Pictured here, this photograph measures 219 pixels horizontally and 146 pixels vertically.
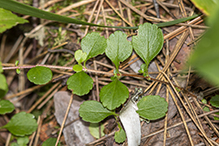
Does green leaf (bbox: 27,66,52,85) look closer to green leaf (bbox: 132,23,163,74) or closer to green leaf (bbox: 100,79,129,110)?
green leaf (bbox: 100,79,129,110)

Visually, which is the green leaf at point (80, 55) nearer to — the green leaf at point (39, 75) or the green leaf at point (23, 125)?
the green leaf at point (39, 75)

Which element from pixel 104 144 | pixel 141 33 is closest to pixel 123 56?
pixel 141 33

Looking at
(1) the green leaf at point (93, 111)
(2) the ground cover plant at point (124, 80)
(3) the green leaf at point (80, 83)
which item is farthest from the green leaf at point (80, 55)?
(1) the green leaf at point (93, 111)

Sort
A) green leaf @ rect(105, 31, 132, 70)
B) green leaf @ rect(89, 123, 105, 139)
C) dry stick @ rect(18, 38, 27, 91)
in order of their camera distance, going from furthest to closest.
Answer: dry stick @ rect(18, 38, 27, 91) < green leaf @ rect(89, 123, 105, 139) < green leaf @ rect(105, 31, 132, 70)

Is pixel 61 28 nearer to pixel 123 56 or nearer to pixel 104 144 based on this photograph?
pixel 123 56

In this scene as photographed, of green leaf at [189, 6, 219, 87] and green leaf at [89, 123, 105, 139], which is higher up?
green leaf at [189, 6, 219, 87]

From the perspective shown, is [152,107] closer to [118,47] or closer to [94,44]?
[118,47]

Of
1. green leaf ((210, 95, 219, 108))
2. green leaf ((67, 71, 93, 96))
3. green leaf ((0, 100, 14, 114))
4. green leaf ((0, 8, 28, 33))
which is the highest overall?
green leaf ((0, 8, 28, 33))

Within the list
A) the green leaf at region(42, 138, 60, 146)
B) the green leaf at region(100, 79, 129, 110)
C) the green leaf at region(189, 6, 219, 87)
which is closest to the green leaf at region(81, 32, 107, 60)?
the green leaf at region(100, 79, 129, 110)
